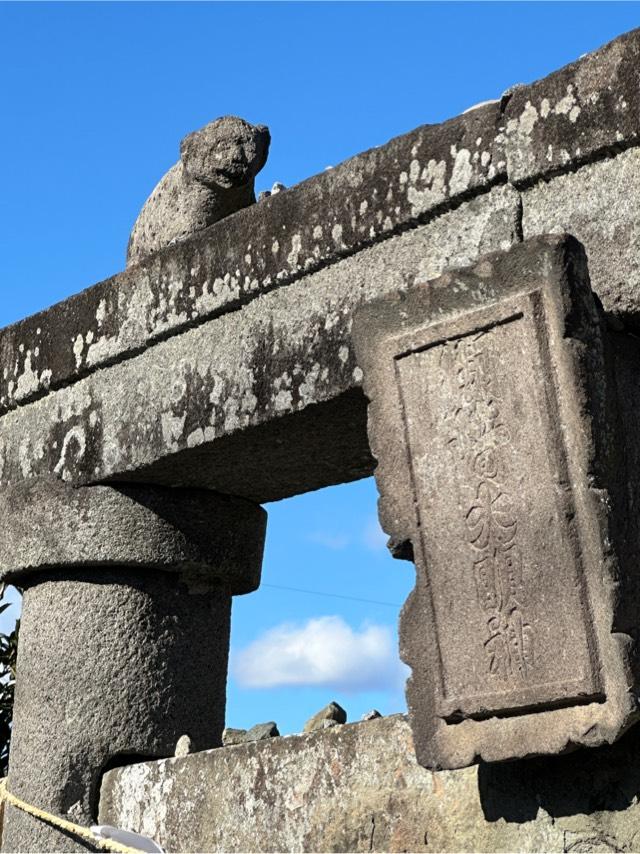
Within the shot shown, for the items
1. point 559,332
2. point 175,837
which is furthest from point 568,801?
point 175,837

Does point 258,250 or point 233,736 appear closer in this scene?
point 258,250

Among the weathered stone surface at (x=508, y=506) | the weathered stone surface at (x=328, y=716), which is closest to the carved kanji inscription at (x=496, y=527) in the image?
the weathered stone surface at (x=508, y=506)

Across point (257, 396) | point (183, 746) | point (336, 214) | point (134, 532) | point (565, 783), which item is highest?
point (336, 214)

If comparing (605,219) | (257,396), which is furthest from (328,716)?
(605,219)

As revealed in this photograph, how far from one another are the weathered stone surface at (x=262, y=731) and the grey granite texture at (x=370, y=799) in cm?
49

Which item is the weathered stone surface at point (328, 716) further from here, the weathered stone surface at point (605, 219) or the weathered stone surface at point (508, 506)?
the weathered stone surface at point (605, 219)

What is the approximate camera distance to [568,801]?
10.4ft

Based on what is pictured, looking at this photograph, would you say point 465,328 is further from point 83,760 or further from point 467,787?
point 83,760

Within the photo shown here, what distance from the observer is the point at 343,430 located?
12.7 ft

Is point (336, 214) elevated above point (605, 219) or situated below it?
above

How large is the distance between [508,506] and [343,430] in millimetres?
885

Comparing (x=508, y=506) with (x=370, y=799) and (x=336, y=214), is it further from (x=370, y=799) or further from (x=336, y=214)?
(x=336, y=214)

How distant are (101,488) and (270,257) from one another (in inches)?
35.8

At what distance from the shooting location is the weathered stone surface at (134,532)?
14.0 feet
